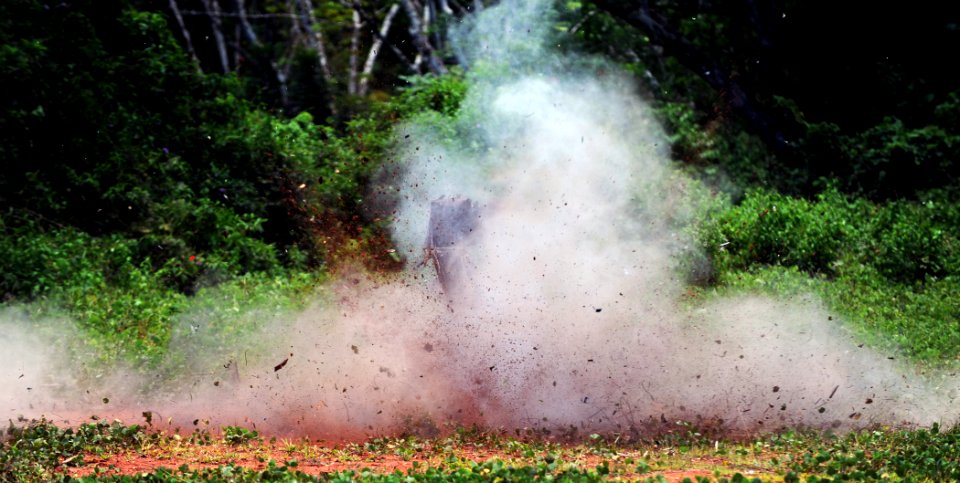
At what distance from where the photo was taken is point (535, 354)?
29.6 ft

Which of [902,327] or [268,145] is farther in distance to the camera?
[268,145]

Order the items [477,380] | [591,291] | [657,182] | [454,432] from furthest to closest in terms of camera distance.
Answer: [657,182] < [591,291] < [477,380] < [454,432]

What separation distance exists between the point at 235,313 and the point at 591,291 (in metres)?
3.64

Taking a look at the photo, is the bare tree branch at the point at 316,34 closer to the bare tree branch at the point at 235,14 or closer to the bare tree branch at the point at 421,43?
the bare tree branch at the point at 235,14

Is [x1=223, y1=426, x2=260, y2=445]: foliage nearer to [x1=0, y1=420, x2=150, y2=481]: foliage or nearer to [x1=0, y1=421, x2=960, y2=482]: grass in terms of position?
[x1=0, y1=421, x2=960, y2=482]: grass

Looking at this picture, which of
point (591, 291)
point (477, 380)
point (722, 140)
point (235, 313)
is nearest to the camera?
point (477, 380)

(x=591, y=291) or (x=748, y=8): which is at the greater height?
(x=748, y=8)

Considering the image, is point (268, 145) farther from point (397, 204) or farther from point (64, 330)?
point (64, 330)

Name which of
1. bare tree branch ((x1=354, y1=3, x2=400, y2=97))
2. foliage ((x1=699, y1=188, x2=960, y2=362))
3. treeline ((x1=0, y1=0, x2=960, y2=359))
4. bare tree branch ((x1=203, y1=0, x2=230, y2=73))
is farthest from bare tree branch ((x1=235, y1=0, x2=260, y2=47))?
foliage ((x1=699, y1=188, x2=960, y2=362))

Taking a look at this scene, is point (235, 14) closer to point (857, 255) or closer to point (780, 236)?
point (780, 236)

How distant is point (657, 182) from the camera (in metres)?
14.3

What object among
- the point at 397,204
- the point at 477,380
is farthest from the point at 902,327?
the point at 397,204

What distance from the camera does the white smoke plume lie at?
27.6ft

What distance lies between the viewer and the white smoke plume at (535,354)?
842cm
